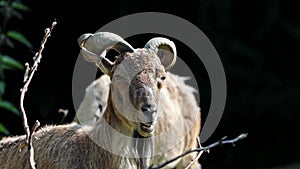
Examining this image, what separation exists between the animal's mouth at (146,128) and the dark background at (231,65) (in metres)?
6.29

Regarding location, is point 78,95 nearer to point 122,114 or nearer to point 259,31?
point 122,114

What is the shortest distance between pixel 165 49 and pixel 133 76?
61cm

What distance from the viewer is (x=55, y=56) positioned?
11492mm

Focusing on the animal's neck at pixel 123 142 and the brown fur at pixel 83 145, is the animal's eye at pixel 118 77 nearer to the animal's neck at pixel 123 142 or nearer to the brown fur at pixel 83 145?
the brown fur at pixel 83 145

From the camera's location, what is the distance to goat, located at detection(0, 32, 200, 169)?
455 cm

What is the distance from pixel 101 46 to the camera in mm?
4863

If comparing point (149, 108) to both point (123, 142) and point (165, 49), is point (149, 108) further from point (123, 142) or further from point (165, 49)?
point (165, 49)

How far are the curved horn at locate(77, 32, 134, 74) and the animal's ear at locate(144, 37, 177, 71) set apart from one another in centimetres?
22

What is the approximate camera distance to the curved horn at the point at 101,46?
15.9 feet

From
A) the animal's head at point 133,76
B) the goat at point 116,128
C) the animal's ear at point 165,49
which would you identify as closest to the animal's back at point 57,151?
the goat at point 116,128

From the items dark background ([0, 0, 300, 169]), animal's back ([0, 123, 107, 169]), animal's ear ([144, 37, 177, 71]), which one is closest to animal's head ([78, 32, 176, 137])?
animal's ear ([144, 37, 177, 71])

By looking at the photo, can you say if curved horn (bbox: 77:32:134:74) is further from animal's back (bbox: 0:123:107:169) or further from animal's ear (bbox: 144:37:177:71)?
animal's back (bbox: 0:123:107:169)

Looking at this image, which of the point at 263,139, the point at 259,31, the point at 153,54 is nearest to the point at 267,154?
the point at 263,139

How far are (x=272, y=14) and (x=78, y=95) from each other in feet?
19.1
